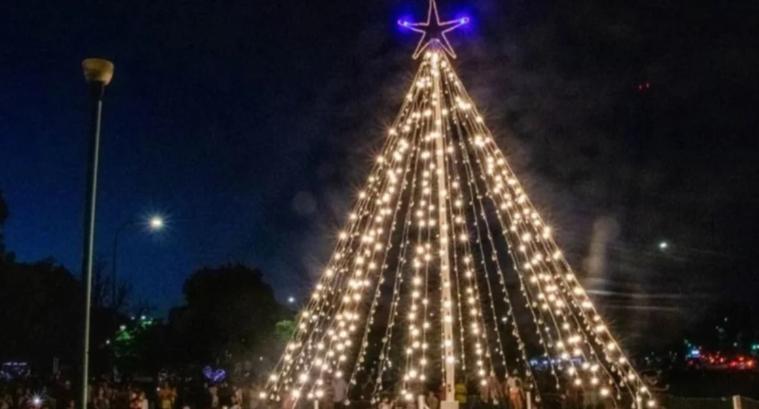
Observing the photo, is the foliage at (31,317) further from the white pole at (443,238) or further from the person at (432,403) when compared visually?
the white pole at (443,238)

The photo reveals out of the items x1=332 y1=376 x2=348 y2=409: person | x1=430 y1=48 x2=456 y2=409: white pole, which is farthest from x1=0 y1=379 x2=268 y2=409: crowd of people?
x1=430 y1=48 x2=456 y2=409: white pole

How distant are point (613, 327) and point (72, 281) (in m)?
28.0

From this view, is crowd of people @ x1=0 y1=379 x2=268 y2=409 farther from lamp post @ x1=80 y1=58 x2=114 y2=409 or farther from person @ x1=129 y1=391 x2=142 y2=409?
lamp post @ x1=80 y1=58 x2=114 y2=409

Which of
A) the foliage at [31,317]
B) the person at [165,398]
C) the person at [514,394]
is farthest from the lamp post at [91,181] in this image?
the foliage at [31,317]

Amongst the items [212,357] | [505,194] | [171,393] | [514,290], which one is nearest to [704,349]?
[212,357]

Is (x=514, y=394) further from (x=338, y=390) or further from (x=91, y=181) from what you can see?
(x=91, y=181)

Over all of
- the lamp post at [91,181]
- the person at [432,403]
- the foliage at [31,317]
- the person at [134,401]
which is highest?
the foliage at [31,317]

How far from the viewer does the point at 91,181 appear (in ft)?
30.0

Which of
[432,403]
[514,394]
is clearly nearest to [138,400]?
[432,403]

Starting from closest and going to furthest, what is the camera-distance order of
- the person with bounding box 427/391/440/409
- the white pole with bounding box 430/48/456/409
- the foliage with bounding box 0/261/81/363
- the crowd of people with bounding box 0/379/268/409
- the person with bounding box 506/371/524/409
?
the white pole with bounding box 430/48/456/409
the person with bounding box 427/391/440/409
the person with bounding box 506/371/524/409
the crowd of people with bounding box 0/379/268/409
the foliage with bounding box 0/261/81/363

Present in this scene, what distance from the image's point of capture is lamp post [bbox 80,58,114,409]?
885 centimetres

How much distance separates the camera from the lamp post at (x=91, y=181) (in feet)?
29.0

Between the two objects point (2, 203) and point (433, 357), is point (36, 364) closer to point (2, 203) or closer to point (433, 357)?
point (2, 203)

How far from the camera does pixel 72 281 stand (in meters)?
48.4
